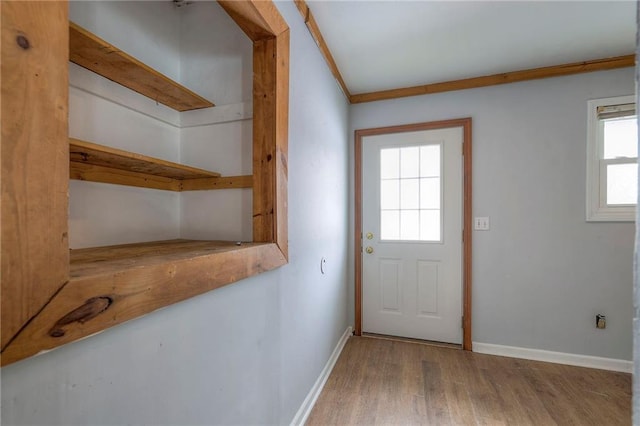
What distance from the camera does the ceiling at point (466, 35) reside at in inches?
61.9

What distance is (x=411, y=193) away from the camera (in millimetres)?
2557

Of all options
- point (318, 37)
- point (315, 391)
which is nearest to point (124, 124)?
point (318, 37)

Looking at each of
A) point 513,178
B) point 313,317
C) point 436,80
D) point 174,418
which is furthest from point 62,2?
point 513,178

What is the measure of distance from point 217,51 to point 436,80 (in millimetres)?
1882

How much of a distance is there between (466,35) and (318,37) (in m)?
1.01

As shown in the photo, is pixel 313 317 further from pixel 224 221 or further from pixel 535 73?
pixel 535 73

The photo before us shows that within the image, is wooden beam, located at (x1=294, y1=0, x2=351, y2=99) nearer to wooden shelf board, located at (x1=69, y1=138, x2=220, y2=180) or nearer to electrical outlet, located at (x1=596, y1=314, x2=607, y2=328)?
wooden shelf board, located at (x1=69, y1=138, x2=220, y2=180)

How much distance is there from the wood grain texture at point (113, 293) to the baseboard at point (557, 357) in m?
2.45

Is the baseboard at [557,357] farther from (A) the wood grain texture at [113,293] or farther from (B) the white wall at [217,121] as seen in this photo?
(A) the wood grain texture at [113,293]

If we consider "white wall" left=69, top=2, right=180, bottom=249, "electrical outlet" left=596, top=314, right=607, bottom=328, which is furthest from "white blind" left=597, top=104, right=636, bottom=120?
"white wall" left=69, top=2, right=180, bottom=249

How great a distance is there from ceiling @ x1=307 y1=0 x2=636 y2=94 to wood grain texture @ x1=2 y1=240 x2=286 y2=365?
158 centimetres

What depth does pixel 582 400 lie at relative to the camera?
174cm

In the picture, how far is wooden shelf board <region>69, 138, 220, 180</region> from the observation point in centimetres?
78

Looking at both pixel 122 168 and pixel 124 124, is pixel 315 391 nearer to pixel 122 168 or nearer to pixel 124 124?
pixel 122 168
